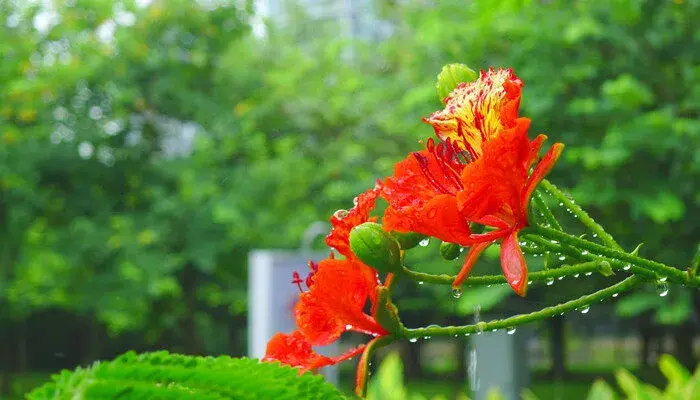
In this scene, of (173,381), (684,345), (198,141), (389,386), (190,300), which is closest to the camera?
(173,381)

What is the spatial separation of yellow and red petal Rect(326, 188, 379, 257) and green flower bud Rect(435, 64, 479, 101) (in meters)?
0.09

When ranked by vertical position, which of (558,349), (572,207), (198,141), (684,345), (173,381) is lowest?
(173,381)

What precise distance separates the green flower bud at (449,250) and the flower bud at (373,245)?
1.1 inches

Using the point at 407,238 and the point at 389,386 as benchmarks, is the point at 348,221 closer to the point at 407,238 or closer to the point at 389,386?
the point at 407,238

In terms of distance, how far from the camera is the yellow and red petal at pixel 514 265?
532 millimetres

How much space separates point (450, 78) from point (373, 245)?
0.15 metres

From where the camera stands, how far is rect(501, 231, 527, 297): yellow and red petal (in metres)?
0.53

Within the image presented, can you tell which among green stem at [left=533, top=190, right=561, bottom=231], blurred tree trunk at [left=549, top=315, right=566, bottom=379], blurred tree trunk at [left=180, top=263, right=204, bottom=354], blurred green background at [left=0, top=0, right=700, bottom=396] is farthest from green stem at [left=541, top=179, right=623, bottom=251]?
blurred tree trunk at [left=549, top=315, right=566, bottom=379]

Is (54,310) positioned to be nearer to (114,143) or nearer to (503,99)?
(114,143)

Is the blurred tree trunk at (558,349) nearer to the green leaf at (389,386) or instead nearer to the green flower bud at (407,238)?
the green leaf at (389,386)

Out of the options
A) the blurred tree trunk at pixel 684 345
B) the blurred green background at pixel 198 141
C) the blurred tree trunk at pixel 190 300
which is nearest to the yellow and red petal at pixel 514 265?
the blurred green background at pixel 198 141

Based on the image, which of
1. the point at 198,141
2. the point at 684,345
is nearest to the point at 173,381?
the point at 198,141

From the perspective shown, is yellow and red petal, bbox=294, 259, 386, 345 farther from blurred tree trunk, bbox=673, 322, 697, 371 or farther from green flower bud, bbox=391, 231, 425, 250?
blurred tree trunk, bbox=673, 322, 697, 371

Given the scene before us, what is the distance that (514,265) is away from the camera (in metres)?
0.55
